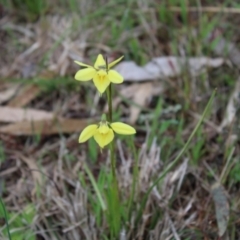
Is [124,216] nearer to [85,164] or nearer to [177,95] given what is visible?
[85,164]

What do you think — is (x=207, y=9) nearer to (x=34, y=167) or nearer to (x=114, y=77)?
(x=34, y=167)

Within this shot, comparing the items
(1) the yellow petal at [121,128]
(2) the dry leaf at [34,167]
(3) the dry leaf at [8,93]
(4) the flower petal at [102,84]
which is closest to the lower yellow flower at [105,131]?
(1) the yellow petal at [121,128]

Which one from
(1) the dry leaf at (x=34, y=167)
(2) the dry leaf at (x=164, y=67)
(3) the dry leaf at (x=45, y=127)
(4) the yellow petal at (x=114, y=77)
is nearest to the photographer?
(4) the yellow petal at (x=114, y=77)

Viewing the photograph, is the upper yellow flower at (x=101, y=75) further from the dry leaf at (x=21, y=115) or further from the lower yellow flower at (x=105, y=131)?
the dry leaf at (x=21, y=115)

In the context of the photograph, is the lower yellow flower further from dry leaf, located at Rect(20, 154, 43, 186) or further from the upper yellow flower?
dry leaf, located at Rect(20, 154, 43, 186)

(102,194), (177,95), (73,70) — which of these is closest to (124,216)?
(102,194)

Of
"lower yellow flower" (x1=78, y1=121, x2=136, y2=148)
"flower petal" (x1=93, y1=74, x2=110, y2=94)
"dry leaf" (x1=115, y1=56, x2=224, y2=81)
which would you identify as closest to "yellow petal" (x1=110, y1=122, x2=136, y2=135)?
"lower yellow flower" (x1=78, y1=121, x2=136, y2=148)
